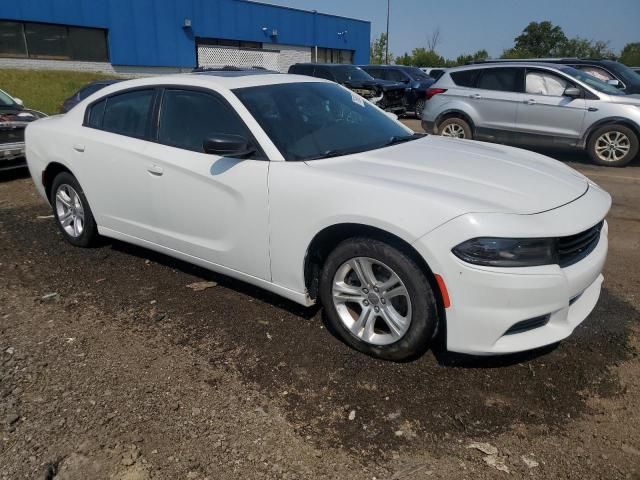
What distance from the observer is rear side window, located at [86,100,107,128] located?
4.56 meters

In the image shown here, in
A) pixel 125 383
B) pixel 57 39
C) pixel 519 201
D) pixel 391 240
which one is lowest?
pixel 125 383

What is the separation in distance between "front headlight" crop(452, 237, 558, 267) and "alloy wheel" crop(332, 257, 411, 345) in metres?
0.42

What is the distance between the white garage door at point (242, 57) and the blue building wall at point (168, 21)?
2.73ft

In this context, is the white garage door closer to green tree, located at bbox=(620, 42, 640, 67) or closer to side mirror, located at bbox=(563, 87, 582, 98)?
side mirror, located at bbox=(563, 87, 582, 98)

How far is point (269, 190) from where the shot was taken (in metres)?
3.25

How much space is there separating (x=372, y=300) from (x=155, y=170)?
192cm

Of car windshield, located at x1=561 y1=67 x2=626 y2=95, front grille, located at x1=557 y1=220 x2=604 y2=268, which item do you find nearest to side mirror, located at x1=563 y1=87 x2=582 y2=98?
car windshield, located at x1=561 y1=67 x2=626 y2=95

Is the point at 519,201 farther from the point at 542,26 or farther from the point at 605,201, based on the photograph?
the point at 542,26

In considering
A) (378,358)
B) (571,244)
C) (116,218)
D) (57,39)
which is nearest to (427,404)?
(378,358)

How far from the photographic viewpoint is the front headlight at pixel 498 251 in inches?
102

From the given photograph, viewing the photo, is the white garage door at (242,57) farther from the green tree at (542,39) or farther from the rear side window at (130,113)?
the green tree at (542,39)

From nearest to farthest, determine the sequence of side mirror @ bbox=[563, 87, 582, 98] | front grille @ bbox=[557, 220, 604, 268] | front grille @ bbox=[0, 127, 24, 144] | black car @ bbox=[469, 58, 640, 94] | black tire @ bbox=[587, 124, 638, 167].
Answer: front grille @ bbox=[557, 220, 604, 268] → front grille @ bbox=[0, 127, 24, 144] → black tire @ bbox=[587, 124, 638, 167] → side mirror @ bbox=[563, 87, 582, 98] → black car @ bbox=[469, 58, 640, 94]

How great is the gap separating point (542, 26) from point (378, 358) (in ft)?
271

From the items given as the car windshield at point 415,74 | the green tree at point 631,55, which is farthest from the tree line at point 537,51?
the car windshield at point 415,74
